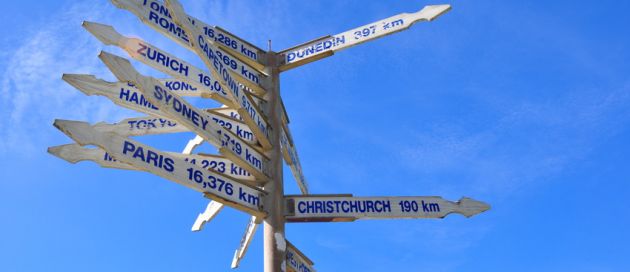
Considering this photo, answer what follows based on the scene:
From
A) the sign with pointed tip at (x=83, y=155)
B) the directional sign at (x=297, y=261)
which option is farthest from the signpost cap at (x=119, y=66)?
the directional sign at (x=297, y=261)

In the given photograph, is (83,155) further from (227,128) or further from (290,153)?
(290,153)

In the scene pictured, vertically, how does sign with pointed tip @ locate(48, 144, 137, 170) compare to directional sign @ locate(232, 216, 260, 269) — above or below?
above

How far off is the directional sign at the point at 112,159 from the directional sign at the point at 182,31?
1.19m

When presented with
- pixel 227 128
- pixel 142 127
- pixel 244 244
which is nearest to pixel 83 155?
pixel 142 127

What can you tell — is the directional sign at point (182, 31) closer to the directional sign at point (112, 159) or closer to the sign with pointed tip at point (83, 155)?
the directional sign at point (112, 159)

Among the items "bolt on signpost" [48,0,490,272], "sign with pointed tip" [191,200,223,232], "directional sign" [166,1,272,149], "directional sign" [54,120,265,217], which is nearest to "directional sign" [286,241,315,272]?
"bolt on signpost" [48,0,490,272]

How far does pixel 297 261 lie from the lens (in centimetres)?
606

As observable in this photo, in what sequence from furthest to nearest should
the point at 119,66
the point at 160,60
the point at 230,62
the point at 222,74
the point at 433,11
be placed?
the point at 433,11 → the point at 230,62 → the point at 160,60 → the point at 222,74 → the point at 119,66

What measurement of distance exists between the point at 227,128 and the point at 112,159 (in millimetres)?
1252

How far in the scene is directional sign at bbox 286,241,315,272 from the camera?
5.90 metres

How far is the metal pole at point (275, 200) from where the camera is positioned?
5.71 m

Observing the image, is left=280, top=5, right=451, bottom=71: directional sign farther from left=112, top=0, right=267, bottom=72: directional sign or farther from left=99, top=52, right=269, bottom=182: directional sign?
left=99, top=52, right=269, bottom=182: directional sign

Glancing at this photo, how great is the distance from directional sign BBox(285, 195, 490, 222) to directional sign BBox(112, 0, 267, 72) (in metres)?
1.91

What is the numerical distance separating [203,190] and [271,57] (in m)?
2.47
